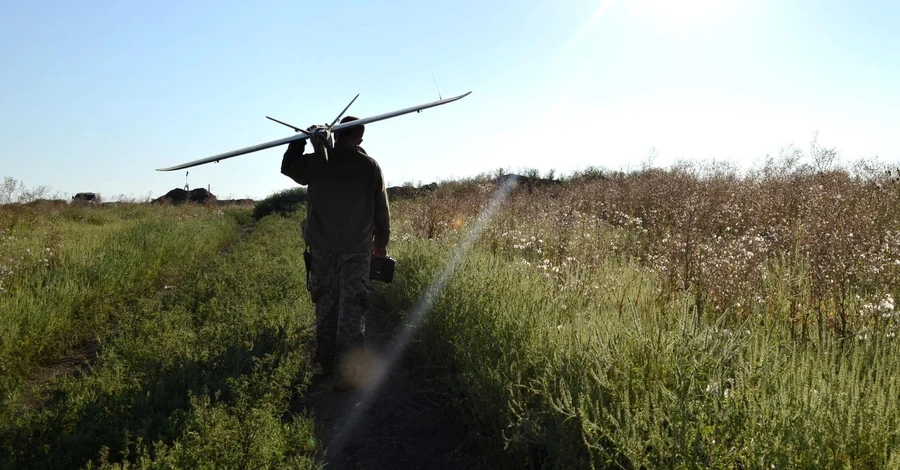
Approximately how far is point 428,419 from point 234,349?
1.71 m

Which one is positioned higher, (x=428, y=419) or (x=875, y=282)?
(x=875, y=282)

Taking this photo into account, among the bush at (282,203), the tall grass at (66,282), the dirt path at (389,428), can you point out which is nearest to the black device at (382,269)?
the dirt path at (389,428)

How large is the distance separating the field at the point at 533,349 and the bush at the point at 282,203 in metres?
18.7

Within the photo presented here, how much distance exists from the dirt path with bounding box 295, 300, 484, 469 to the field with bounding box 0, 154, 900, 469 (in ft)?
0.52

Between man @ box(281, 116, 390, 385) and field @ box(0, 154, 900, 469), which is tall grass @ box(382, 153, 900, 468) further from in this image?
man @ box(281, 116, 390, 385)

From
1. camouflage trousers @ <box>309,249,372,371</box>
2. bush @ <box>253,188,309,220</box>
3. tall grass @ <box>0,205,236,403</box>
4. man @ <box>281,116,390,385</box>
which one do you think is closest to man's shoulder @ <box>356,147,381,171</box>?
man @ <box>281,116,390,385</box>

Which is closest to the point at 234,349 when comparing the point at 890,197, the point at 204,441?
the point at 204,441

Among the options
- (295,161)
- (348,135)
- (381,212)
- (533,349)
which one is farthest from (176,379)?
(533,349)

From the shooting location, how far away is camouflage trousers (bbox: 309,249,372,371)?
5.11 meters

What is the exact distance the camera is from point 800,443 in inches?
92.3

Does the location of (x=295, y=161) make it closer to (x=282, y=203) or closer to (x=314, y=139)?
(x=314, y=139)

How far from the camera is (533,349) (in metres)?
3.86

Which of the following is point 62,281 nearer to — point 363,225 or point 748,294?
point 363,225

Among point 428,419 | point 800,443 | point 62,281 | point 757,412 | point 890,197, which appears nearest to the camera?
point 800,443
